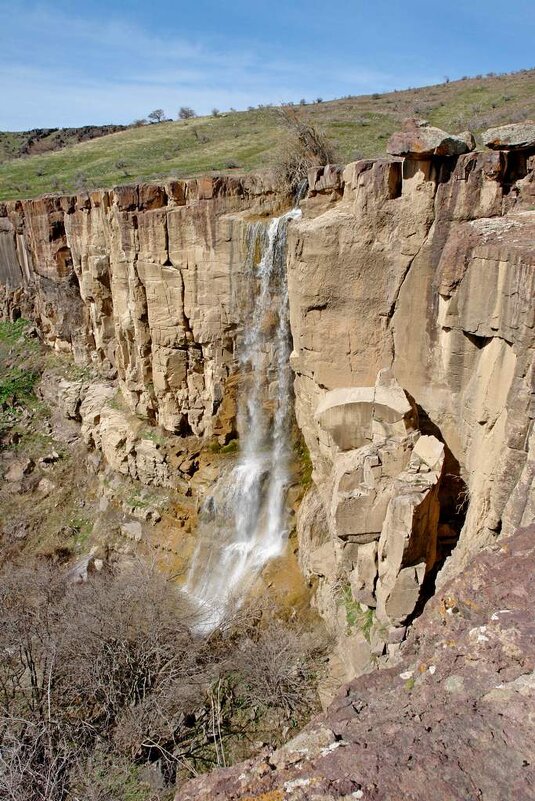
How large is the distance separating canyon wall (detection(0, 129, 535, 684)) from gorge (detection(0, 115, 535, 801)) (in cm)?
4

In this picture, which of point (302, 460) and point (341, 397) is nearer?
point (341, 397)

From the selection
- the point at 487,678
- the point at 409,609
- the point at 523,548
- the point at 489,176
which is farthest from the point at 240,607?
the point at 489,176

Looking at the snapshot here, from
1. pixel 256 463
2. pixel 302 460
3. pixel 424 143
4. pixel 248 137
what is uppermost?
pixel 248 137

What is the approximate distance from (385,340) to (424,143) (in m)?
3.50

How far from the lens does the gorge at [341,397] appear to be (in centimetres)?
512

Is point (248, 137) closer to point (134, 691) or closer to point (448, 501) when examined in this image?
point (448, 501)

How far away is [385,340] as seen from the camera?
10.1 m

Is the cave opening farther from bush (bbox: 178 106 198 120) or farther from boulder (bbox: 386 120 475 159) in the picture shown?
bush (bbox: 178 106 198 120)

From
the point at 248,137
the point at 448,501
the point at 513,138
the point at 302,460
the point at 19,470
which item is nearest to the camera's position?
the point at 513,138

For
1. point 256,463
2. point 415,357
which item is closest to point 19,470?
point 256,463

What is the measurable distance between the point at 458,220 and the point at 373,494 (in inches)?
191

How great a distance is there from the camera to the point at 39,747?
26.2ft

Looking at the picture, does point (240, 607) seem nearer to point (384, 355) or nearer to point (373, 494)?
point (373, 494)

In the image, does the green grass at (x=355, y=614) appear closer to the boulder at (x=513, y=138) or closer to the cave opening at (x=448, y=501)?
the cave opening at (x=448, y=501)
